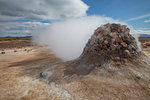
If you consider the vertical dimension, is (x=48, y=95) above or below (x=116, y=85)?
below

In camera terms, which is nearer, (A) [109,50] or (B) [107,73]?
(B) [107,73]

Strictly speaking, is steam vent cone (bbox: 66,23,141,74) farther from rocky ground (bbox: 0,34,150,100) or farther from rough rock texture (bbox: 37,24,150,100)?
rocky ground (bbox: 0,34,150,100)

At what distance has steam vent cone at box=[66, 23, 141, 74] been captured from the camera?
6996 mm

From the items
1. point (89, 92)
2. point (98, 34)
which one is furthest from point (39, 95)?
point (98, 34)

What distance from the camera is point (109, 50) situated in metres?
7.31

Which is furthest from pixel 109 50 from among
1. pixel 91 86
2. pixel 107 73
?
pixel 91 86

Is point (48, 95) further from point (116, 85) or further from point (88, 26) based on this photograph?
point (88, 26)

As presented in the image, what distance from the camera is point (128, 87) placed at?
5.21m

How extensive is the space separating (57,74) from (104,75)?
361cm

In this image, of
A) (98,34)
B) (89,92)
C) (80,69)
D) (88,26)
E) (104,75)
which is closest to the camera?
(89,92)

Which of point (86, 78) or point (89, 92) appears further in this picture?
point (86, 78)

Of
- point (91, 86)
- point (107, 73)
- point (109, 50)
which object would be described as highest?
point (109, 50)

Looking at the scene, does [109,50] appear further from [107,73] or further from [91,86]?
[91,86]

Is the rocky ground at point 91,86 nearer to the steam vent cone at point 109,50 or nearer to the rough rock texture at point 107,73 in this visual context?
the rough rock texture at point 107,73
